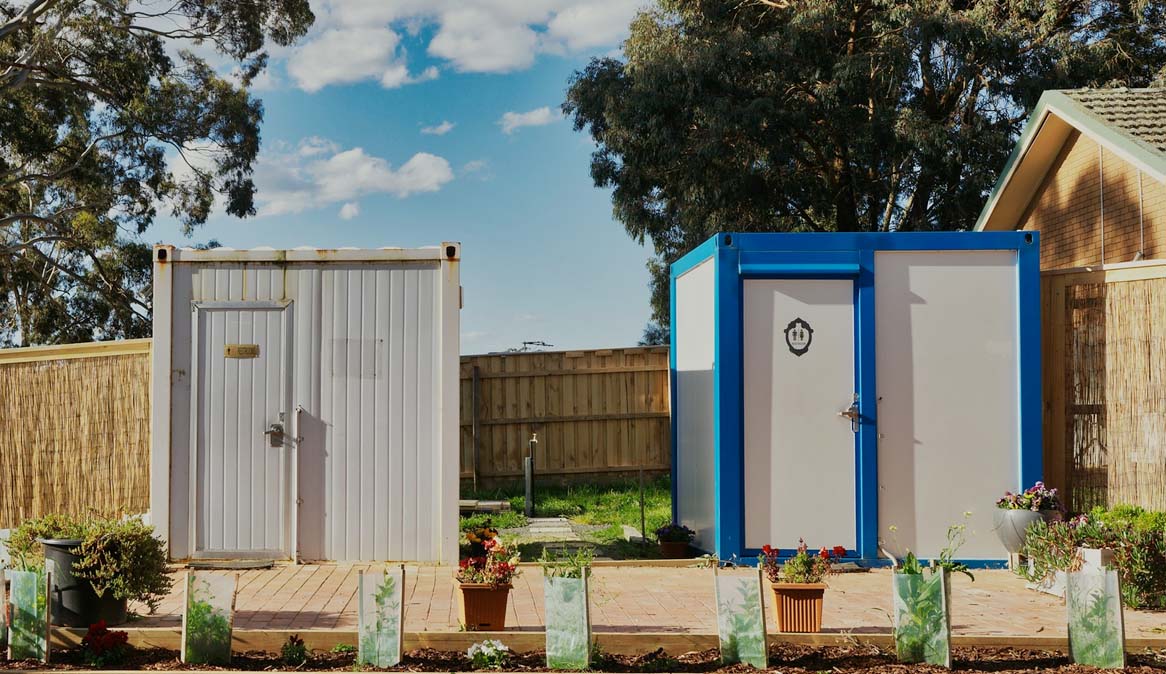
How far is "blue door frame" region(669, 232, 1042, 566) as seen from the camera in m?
9.58

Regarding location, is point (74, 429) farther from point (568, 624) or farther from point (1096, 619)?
point (1096, 619)

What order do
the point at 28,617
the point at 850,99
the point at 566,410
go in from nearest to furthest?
the point at 28,617 → the point at 566,410 → the point at 850,99

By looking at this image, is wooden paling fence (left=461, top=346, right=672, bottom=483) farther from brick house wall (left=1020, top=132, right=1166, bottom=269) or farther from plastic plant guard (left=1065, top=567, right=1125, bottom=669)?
plastic plant guard (left=1065, top=567, right=1125, bottom=669)

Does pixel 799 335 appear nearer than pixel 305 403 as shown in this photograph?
Yes

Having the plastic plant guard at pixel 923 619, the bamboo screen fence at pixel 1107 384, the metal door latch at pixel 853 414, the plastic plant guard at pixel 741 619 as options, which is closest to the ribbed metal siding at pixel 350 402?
the metal door latch at pixel 853 414

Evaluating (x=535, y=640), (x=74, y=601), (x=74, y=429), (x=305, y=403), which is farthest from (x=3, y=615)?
(x=74, y=429)

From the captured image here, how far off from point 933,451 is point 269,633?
18.7 ft

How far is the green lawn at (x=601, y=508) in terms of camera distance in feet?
37.8

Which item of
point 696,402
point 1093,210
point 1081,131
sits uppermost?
point 1081,131

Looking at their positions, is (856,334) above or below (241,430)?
above

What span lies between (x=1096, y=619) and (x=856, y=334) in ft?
13.3

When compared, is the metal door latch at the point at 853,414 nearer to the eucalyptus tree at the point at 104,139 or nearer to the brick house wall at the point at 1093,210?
the brick house wall at the point at 1093,210

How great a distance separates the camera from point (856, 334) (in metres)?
9.71

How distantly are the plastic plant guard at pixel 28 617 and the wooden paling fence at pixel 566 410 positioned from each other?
9811 millimetres
